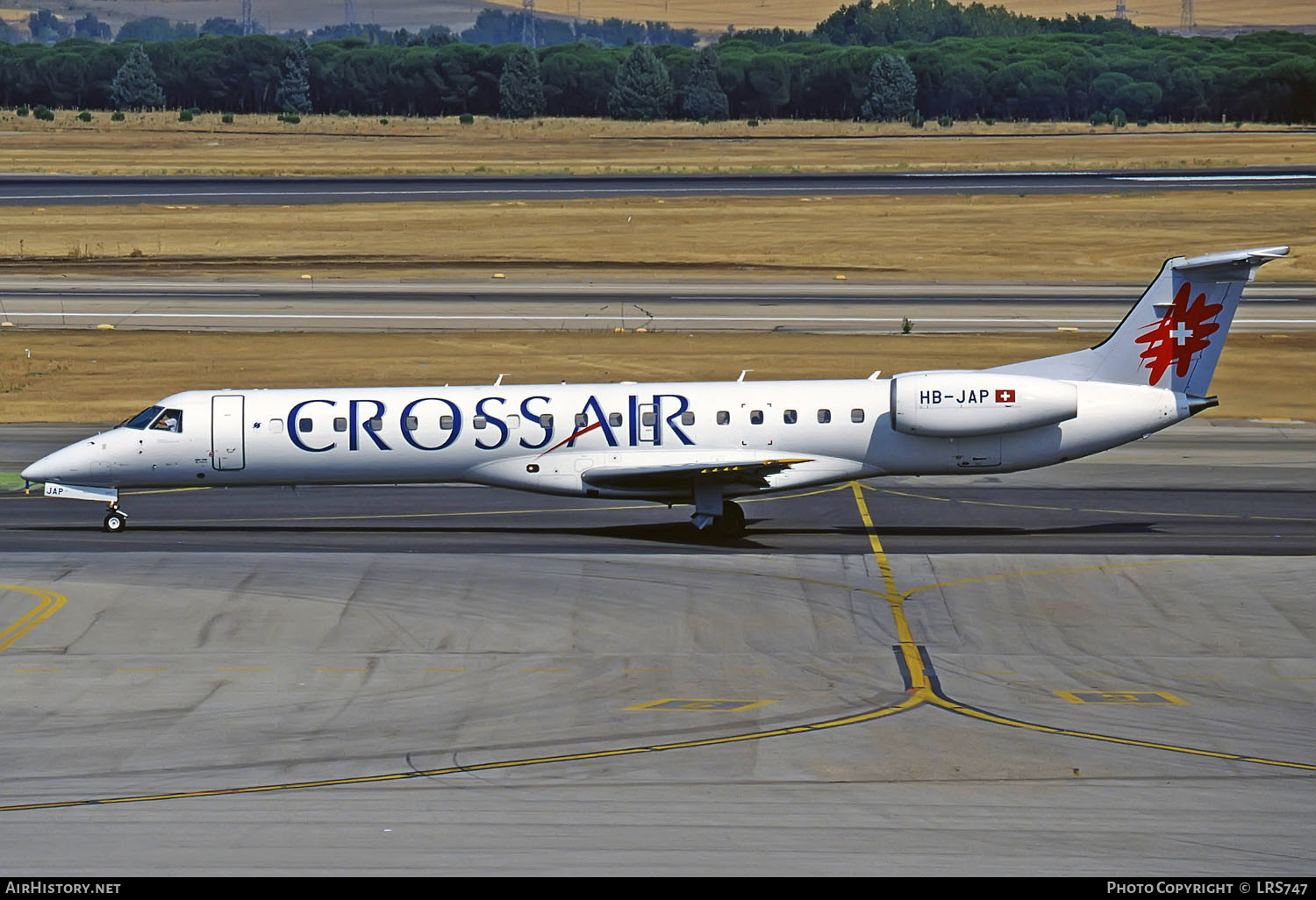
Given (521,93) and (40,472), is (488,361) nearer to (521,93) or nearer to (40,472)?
(40,472)

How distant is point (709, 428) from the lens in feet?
114

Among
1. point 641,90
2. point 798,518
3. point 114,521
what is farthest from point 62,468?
point 641,90

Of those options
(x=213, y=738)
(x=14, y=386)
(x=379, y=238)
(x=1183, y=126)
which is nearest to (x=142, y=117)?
(x=379, y=238)

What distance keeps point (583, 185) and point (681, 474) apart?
74128mm

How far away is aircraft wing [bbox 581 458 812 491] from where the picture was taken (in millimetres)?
34000

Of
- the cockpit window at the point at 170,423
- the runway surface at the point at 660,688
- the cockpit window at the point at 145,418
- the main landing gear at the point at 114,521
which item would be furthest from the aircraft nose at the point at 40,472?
the cockpit window at the point at 170,423

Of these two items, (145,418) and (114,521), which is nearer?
(145,418)

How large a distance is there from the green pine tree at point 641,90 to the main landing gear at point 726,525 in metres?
139

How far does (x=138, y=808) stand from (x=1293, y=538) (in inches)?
992

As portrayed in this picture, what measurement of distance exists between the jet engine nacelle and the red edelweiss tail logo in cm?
216

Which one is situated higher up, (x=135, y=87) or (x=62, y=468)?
(x=135, y=87)

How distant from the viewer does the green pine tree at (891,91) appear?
168 metres

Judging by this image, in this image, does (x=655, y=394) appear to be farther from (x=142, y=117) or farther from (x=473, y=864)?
(x=142, y=117)

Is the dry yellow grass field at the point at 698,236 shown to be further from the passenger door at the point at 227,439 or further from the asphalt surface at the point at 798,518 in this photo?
the passenger door at the point at 227,439
